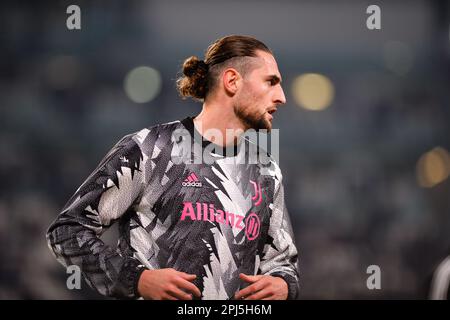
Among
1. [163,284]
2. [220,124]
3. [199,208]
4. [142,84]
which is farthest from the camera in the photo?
[142,84]

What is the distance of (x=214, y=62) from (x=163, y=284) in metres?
0.83

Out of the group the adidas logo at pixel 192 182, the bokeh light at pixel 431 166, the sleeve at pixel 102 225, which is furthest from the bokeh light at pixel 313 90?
the sleeve at pixel 102 225

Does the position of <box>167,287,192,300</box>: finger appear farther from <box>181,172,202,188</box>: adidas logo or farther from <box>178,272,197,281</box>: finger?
<box>181,172,202,188</box>: adidas logo

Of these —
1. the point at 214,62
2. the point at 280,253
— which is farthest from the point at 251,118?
the point at 280,253

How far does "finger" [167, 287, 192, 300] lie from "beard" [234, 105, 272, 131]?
0.65 metres

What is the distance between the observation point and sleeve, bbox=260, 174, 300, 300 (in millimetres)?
1891

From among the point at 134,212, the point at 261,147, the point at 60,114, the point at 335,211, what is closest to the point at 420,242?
the point at 335,211

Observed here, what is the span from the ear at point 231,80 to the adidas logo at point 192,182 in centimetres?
35

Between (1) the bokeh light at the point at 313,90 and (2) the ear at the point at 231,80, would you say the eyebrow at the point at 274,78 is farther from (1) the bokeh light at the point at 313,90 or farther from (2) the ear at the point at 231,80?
(1) the bokeh light at the point at 313,90

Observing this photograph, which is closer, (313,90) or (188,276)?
(188,276)

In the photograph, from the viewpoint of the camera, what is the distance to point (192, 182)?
6.12 feet

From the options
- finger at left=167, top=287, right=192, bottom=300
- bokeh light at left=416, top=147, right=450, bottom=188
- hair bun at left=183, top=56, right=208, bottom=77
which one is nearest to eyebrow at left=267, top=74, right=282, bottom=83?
hair bun at left=183, top=56, right=208, bottom=77

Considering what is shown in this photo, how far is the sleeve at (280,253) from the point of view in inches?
74.4

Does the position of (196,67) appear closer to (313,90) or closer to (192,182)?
(192,182)
